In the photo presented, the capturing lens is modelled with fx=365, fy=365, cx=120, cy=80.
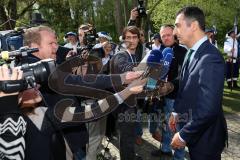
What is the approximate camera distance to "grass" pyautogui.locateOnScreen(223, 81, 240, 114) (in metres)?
9.04

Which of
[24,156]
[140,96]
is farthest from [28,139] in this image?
[140,96]

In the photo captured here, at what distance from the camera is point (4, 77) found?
2066mm

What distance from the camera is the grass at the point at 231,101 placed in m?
9.04

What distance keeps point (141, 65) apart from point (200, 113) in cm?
149

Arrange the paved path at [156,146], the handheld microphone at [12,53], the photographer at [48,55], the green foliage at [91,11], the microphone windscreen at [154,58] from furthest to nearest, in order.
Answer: the green foliage at [91,11] → the paved path at [156,146] → the microphone windscreen at [154,58] → the photographer at [48,55] → the handheld microphone at [12,53]

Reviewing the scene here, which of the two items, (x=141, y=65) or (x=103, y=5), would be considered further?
(x=103, y=5)

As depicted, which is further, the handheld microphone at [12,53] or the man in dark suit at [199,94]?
the man in dark suit at [199,94]

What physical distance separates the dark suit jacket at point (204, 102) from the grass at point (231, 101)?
5560mm

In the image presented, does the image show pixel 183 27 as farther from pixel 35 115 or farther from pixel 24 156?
pixel 24 156

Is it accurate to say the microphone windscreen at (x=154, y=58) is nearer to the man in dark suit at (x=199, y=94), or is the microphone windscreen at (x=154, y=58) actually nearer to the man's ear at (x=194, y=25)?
the man in dark suit at (x=199, y=94)

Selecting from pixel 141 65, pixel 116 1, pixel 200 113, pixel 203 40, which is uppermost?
pixel 116 1

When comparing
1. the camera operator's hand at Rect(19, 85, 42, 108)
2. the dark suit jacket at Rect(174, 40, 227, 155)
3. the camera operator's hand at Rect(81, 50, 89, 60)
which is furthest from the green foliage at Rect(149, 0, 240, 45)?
the camera operator's hand at Rect(19, 85, 42, 108)

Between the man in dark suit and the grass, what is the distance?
555cm

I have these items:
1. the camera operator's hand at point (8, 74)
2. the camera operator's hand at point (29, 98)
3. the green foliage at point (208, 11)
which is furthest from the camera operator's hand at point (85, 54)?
the green foliage at point (208, 11)
